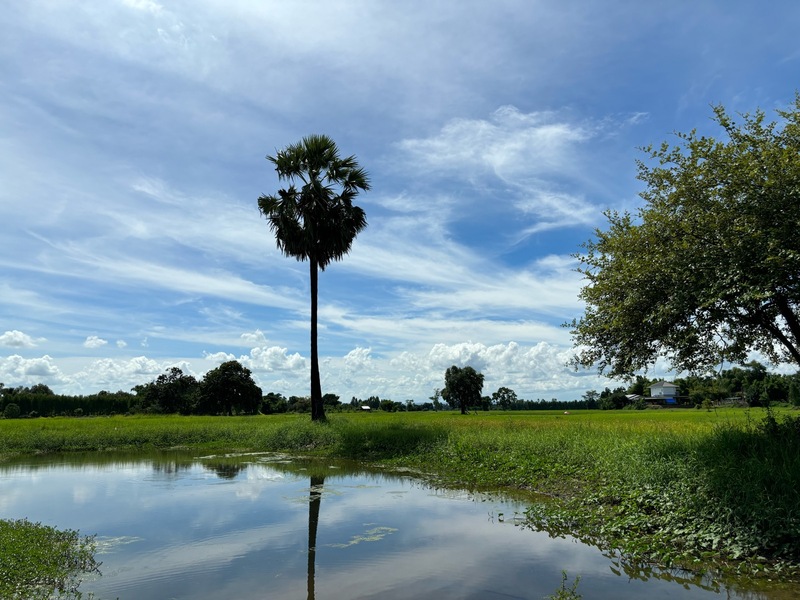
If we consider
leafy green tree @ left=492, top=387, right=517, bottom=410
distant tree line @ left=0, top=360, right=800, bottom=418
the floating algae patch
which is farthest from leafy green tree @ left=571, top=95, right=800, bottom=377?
leafy green tree @ left=492, top=387, right=517, bottom=410

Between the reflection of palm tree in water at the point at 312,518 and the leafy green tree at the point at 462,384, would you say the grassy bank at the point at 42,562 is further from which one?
the leafy green tree at the point at 462,384

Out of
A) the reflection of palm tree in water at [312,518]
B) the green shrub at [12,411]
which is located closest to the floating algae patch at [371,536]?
the reflection of palm tree in water at [312,518]

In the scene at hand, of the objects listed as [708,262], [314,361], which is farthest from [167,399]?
[708,262]

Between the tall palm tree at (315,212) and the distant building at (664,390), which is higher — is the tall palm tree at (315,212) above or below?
above

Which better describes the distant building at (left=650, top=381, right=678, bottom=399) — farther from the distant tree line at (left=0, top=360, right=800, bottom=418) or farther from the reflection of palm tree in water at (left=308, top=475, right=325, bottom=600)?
the reflection of palm tree in water at (left=308, top=475, right=325, bottom=600)

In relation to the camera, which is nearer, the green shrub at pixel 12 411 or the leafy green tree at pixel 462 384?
the green shrub at pixel 12 411

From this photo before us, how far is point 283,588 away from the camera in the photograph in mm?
7012

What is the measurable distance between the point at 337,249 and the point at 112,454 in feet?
51.8

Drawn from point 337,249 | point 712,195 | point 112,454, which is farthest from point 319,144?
point 712,195

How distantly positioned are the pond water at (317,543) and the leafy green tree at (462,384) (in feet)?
266

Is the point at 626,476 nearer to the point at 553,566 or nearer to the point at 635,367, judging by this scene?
the point at 635,367

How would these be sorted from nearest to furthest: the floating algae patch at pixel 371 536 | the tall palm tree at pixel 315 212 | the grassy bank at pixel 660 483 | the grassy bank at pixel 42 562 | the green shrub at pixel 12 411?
the grassy bank at pixel 42 562 → the grassy bank at pixel 660 483 → the floating algae patch at pixel 371 536 → the tall palm tree at pixel 315 212 → the green shrub at pixel 12 411

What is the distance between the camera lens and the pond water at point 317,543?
7.02 meters

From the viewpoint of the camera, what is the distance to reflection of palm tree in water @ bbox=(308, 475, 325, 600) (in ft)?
24.8
